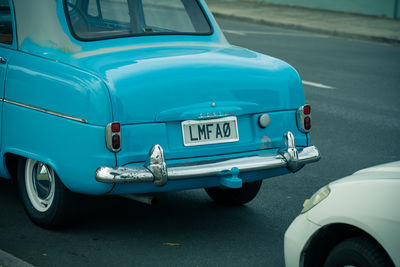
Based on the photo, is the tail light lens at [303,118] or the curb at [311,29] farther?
the curb at [311,29]

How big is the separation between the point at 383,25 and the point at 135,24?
15.3m

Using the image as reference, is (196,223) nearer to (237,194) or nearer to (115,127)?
(237,194)

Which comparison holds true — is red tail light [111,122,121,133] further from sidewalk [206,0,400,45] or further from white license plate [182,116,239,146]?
sidewalk [206,0,400,45]

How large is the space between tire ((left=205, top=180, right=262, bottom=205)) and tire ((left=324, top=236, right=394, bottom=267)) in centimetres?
220

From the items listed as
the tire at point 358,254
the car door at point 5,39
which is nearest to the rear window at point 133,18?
the car door at point 5,39

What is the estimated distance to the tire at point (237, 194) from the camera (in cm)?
646

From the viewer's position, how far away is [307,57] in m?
15.4

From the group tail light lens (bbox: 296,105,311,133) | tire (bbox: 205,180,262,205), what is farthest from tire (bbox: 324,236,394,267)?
tire (bbox: 205,180,262,205)

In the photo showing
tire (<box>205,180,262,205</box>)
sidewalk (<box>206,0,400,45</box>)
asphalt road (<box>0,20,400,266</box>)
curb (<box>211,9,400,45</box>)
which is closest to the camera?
asphalt road (<box>0,20,400,266</box>)

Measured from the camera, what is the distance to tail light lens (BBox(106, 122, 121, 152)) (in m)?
5.18

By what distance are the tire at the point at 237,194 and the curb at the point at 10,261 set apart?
1989 millimetres

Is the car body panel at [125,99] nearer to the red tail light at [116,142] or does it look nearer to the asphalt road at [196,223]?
the red tail light at [116,142]

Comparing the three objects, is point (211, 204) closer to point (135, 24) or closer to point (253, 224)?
point (253, 224)

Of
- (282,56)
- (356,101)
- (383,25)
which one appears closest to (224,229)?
(356,101)
